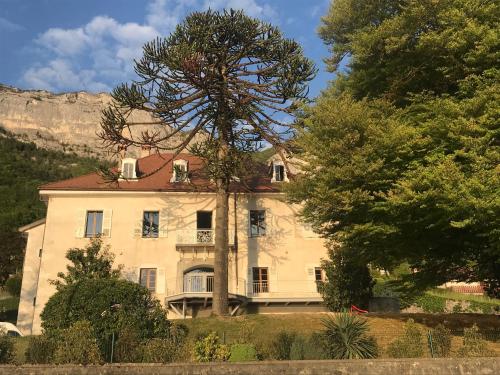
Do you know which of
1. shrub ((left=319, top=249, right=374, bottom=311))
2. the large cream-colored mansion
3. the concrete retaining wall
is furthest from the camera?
the large cream-colored mansion

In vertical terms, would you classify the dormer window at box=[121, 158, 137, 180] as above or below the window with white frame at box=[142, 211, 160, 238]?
above

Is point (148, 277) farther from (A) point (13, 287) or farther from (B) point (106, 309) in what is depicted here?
(A) point (13, 287)

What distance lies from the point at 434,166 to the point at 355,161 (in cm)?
236

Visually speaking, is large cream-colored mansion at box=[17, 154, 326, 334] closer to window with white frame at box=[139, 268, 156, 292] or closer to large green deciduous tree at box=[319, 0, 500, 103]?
window with white frame at box=[139, 268, 156, 292]

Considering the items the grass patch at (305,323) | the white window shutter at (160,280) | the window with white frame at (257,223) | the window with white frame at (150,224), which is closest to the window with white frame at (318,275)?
the window with white frame at (257,223)

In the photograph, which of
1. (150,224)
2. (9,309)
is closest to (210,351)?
(150,224)

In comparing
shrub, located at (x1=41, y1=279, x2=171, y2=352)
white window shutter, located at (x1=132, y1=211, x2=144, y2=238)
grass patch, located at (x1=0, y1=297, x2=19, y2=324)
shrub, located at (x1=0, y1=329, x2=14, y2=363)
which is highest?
white window shutter, located at (x1=132, y1=211, x2=144, y2=238)

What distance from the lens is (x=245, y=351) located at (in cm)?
1200

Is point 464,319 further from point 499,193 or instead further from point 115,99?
point 115,99

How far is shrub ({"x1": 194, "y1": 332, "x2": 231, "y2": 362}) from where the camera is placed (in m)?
11.9

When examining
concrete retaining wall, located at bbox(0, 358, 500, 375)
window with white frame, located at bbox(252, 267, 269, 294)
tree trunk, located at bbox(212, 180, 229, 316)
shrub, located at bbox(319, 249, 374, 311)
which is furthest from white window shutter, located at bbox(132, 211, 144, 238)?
concrete retaining wall, located at bbox(0, 358, 500, 375)

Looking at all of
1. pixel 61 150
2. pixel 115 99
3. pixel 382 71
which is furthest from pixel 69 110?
pixel 382 71

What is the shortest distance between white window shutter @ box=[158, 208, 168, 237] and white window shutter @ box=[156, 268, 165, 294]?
85.1 inches

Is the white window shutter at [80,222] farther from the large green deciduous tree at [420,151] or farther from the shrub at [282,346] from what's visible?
the shrub at [282,346]
